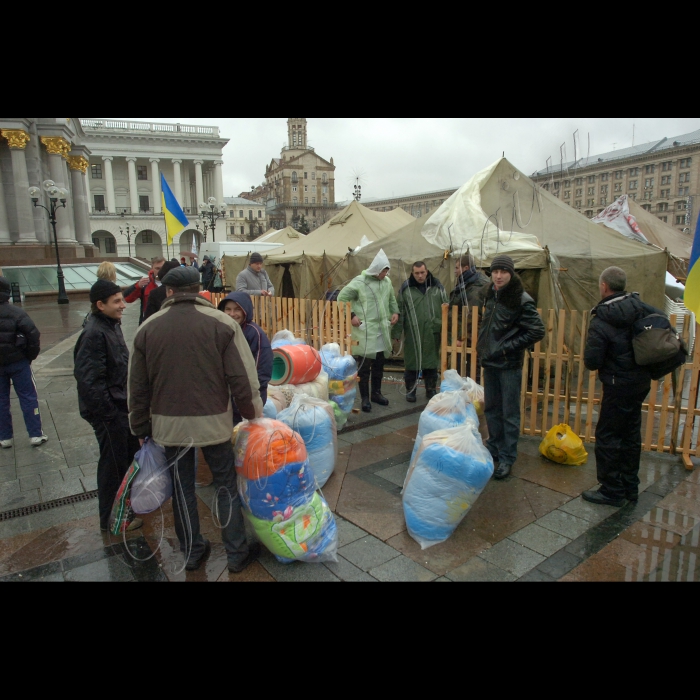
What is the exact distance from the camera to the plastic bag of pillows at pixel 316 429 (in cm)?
371

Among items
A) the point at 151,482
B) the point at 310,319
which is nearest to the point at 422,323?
the point at 310,319

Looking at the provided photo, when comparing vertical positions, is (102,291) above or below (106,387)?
above

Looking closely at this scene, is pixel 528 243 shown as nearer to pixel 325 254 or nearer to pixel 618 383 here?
pixel 618 383

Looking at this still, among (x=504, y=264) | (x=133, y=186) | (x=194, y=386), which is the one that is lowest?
(x=194, y=386)

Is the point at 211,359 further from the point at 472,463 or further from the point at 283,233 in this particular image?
the point at 283,233

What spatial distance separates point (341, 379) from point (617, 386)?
105 inches

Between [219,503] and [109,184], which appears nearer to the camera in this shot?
[219,503]

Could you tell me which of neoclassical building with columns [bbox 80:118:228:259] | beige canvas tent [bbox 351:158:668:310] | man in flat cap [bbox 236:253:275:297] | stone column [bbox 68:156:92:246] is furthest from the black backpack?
neoclassical building with columns [bbox 80:118:228:259]

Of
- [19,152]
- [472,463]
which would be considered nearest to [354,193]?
[472,463]

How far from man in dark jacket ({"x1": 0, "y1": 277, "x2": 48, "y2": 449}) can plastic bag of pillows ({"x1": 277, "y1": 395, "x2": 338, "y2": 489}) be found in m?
2.64

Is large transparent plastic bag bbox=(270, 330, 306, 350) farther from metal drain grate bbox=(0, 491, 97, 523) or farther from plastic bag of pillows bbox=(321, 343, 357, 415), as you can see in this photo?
metal drain grate bbox=(0, 491, 97, 523)

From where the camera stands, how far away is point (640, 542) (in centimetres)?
310

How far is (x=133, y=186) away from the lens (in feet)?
210

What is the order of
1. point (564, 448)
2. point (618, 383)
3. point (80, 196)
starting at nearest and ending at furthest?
point (618, 383)
point (564, 448)
point (80, 196)
